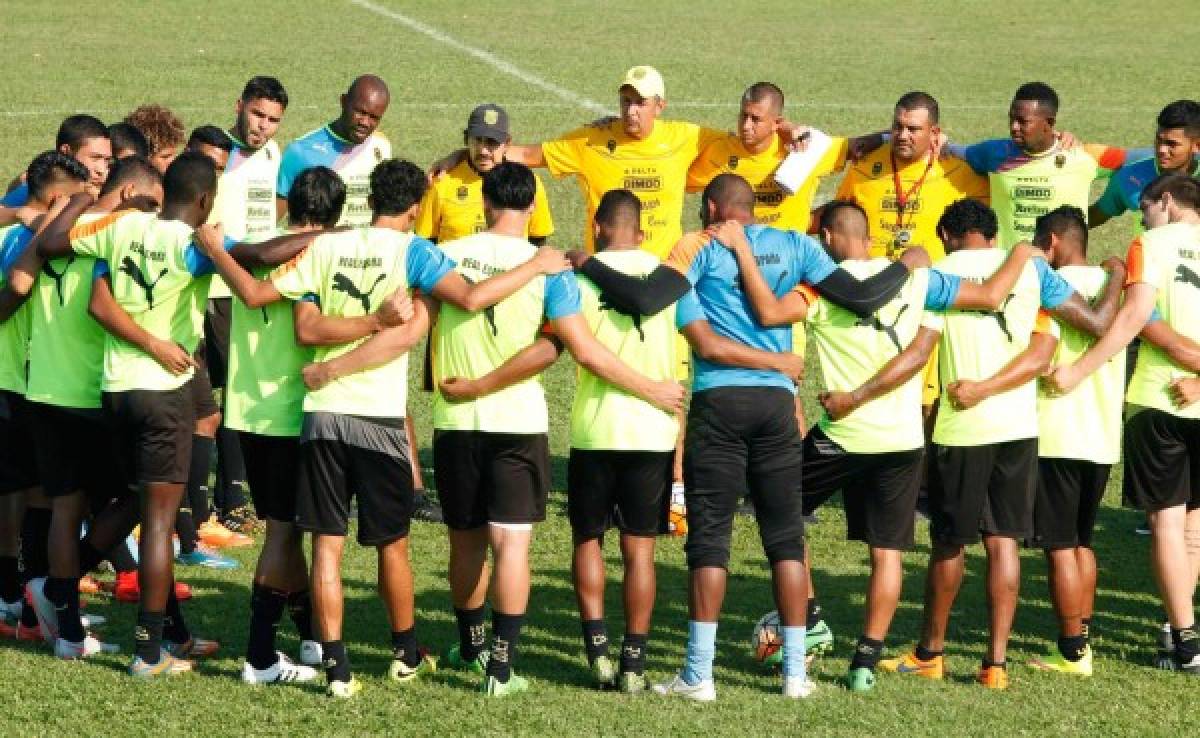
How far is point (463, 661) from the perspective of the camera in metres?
10.1

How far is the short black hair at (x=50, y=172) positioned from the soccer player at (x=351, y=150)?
274cm

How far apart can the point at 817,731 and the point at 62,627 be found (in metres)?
3.78

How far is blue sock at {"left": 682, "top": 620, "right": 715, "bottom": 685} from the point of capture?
9.56 m

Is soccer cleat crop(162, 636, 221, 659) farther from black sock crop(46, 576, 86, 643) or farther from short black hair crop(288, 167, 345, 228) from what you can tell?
short black hair crop(288, 167, 345, 228)

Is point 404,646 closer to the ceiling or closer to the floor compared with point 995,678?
closer to the ceiling

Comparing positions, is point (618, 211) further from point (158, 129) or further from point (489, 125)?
point (158, 129)

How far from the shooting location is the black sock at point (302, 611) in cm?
995

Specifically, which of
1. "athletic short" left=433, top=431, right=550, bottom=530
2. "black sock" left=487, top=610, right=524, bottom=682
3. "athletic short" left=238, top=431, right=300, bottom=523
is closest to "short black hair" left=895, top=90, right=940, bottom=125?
"athletic short" left=433, top=431, right=550, bottom=530

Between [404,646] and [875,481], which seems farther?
[875,481]

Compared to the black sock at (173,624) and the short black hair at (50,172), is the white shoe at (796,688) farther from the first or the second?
the short black hair at (50,172)

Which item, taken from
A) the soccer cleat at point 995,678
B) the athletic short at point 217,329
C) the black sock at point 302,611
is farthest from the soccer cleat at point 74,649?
the soccer cleat at point 995,678

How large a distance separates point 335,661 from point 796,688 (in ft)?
7.15

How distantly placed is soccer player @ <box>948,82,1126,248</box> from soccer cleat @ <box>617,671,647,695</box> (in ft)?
14.7

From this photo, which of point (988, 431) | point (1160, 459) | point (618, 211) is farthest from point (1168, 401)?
point (618, 211)
